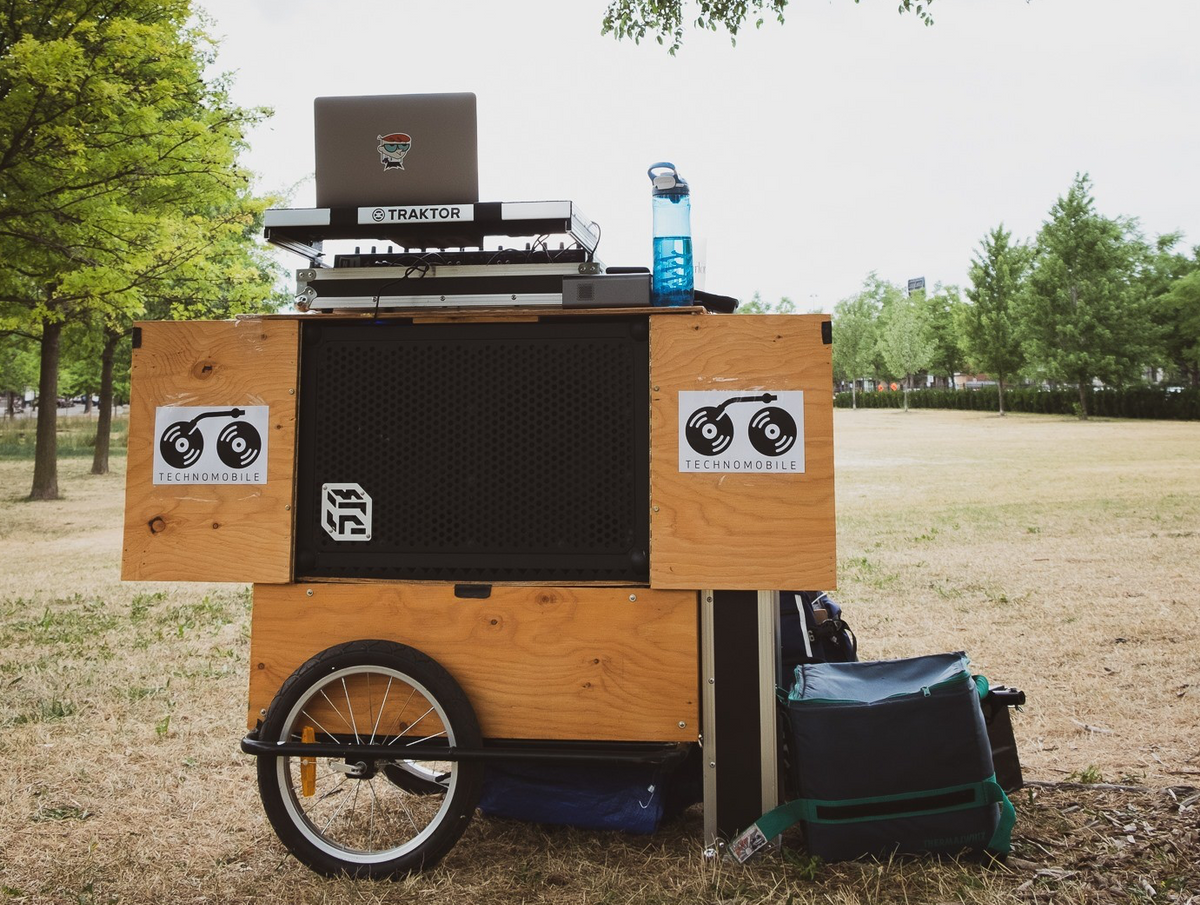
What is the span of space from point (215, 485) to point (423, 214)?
1.04 metres

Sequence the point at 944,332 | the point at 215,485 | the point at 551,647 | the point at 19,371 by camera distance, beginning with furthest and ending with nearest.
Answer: the point at 944,332 < the point at 19,371 < the point at 215,485 < the point at 551,647

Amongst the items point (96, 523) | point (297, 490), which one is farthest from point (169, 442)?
point (96, 523)

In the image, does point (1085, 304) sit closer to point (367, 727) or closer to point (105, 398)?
point (105, 398)

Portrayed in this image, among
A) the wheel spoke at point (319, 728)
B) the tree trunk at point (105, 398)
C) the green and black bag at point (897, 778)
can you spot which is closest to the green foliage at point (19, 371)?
the tree trunk at point (105, 398)

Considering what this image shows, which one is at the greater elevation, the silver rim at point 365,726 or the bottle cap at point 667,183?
the bottle cap at point 667,183

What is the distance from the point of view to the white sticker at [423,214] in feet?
9.09

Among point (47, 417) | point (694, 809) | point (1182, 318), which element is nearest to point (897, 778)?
point (694, 809)

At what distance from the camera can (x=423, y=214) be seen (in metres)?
2.79

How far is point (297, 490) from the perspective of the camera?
288 centimetres

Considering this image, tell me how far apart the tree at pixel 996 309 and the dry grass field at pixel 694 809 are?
35.5 m

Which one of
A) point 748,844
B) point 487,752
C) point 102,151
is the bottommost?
point 748,844

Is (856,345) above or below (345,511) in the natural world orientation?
above

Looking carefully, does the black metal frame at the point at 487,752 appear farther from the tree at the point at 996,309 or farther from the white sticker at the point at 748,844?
the tree at the point at 996,309

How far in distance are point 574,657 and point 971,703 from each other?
114 cm
